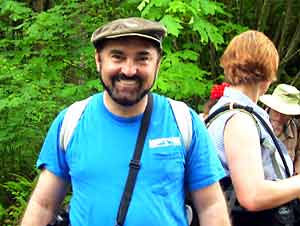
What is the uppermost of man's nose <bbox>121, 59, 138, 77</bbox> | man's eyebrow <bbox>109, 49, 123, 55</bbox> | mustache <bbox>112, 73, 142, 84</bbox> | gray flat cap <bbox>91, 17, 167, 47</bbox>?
gray flat cap <bbox>91, 17, 167, 47</bbox>

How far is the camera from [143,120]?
2.38 metres

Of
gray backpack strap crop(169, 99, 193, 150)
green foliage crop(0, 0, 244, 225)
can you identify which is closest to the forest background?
green foliage crop(0, 0, 244, 225)

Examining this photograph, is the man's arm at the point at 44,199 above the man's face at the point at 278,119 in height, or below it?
above

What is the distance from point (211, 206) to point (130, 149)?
0.41 metres

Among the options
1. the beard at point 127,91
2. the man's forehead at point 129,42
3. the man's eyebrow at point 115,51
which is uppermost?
the man's forehead at point 129,42

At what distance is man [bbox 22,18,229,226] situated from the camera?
2.33 metres

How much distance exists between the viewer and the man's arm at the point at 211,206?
246 centimetres

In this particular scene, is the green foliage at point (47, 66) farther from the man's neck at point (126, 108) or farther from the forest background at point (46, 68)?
the man's neck at point (126, 108)

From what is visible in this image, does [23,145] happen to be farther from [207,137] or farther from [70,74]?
[207,137]

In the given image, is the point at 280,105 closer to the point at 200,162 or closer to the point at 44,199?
the point at 200,162

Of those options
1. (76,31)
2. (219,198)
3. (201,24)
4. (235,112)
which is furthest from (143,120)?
(76,31)

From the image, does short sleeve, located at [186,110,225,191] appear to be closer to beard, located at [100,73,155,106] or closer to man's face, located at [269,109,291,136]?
beard, located at [100,73,155,106]

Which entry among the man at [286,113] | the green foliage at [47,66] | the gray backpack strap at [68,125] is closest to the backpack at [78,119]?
the gray backpack strap at [68,125]

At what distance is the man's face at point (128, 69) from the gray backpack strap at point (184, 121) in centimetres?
16
